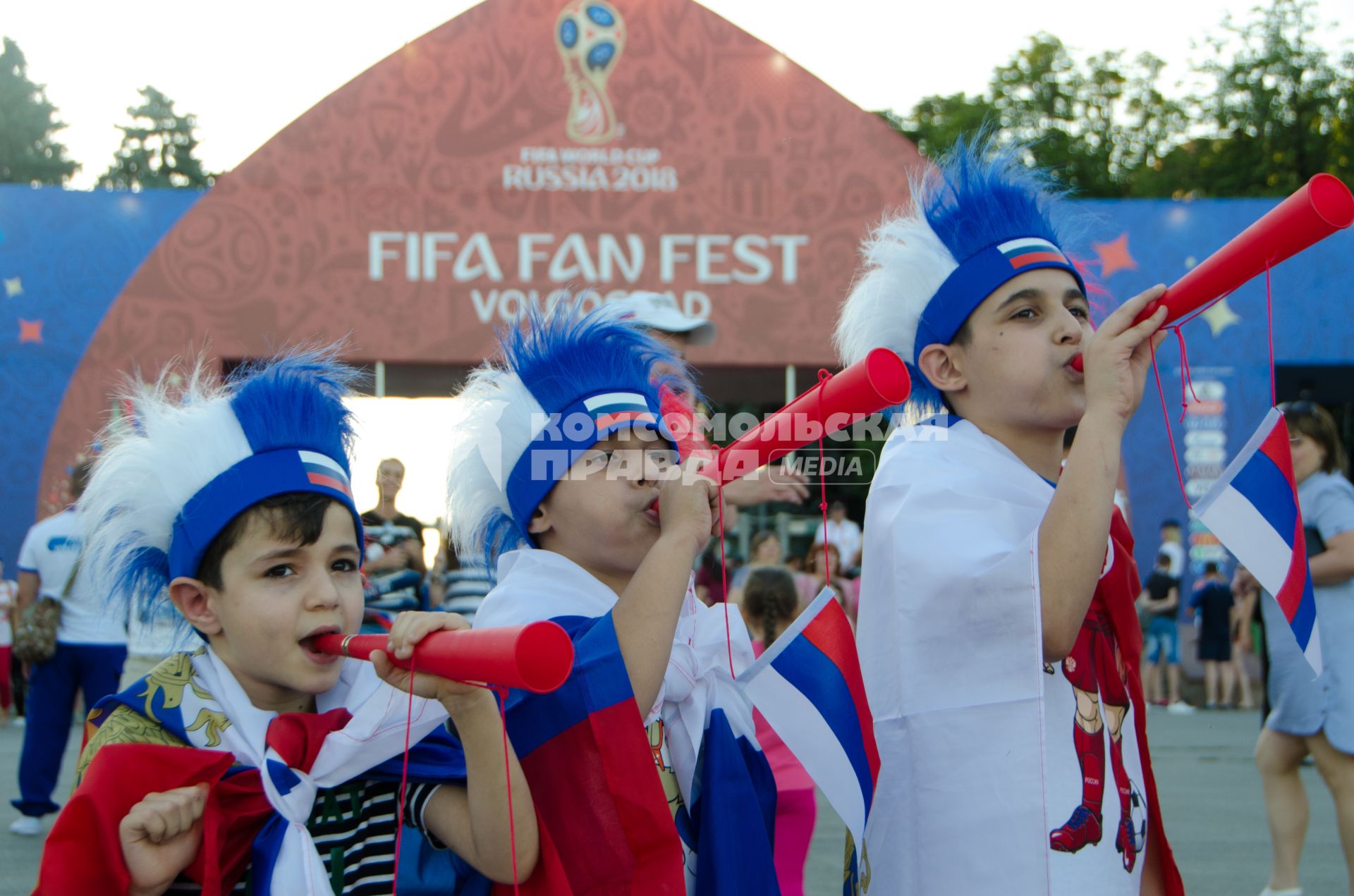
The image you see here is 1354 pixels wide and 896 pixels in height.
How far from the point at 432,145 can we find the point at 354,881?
11105mm

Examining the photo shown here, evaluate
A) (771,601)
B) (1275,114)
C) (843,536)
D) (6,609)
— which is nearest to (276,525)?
(771,601)

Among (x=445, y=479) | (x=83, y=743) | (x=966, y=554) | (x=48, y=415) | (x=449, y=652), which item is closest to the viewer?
(x=449, y=652)

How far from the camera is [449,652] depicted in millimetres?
1473

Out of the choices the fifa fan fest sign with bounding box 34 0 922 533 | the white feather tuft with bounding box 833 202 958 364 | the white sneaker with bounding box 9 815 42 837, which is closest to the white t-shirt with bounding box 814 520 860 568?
the fifa fan fest sign with bounding box 34 0 922 533

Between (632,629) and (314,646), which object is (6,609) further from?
(632,629)

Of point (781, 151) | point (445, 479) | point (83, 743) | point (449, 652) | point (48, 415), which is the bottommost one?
point (83, 743)

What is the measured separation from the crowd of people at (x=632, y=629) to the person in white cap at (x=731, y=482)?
11.1 inches

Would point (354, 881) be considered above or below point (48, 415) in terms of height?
below

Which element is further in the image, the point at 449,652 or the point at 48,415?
the point at 48,415

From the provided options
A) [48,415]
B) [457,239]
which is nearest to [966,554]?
[457,239]

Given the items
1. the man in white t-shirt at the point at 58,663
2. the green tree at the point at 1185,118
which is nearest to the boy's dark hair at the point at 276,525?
the man in white t-shirt at the point at 58,663

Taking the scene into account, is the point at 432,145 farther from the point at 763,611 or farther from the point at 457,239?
the point at 763,611

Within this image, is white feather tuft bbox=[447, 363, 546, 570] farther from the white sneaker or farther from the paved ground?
the white sneaker

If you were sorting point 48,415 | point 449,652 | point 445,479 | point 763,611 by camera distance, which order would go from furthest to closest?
1. point 48,415
2. point 763,611
3. point 445,479
4. point 449,652
